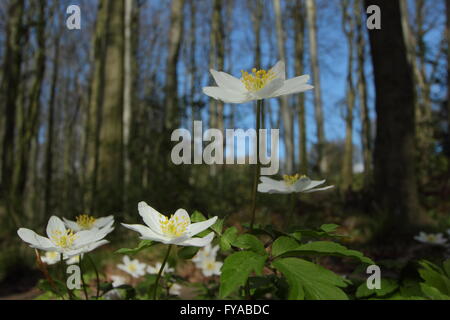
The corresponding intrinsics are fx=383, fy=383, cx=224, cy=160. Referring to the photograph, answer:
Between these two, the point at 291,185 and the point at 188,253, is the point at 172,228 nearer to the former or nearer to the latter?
the point at 188,253

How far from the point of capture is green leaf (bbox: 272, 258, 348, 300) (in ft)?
2.20

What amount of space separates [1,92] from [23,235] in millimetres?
8166

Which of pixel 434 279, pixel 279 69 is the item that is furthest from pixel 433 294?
pixel 279 69

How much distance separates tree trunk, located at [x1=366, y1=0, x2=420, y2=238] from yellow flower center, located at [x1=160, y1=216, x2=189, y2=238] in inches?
128

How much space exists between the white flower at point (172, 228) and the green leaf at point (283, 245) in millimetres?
135

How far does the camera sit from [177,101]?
524 cm

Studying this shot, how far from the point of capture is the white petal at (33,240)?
824 mm

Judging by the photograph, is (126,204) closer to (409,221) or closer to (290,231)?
(409,221)

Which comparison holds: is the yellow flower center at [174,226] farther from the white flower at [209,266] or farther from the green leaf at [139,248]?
the white flower at [209,266]

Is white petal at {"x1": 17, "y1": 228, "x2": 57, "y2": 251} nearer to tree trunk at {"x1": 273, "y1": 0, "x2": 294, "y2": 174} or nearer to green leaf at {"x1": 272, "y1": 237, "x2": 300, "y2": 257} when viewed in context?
green leaf at {"x1": 272, "y1": 237, "x2": 300, "y2": 257}

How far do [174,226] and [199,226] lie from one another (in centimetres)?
6

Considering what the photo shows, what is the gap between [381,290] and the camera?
0.95 meters

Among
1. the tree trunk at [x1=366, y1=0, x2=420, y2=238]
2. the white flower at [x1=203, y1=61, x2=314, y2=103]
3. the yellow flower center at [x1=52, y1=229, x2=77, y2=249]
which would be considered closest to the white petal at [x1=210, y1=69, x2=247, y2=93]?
the white flower at [x1=203, y1=61, x2=314, y2=103]
